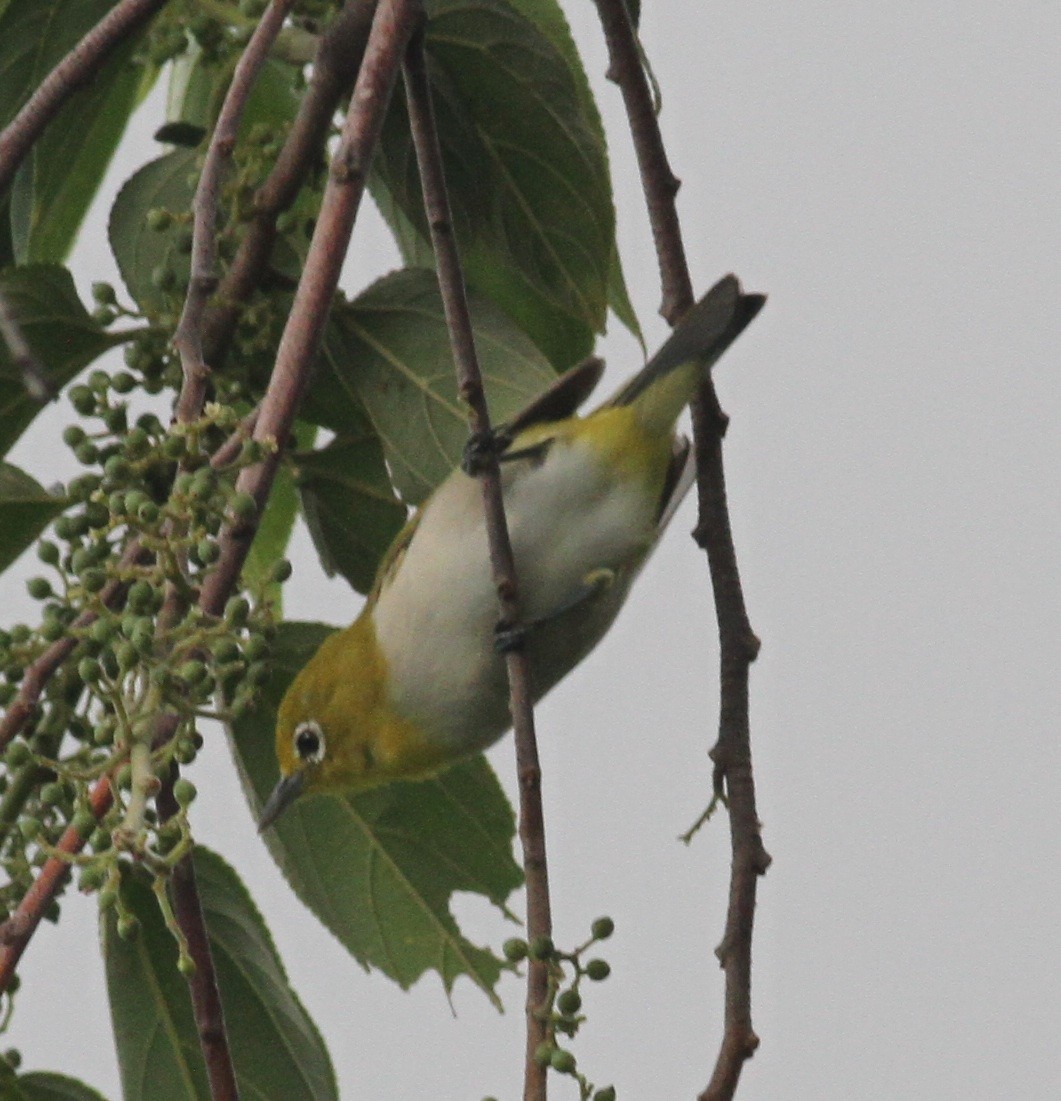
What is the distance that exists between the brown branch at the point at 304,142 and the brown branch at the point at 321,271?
364 millimetres

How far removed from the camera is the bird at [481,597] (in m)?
2.71

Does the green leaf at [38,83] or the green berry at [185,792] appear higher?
the green leaf at [38,83]

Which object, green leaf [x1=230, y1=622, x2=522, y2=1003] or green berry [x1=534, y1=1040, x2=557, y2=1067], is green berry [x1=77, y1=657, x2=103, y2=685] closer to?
green berry [x1=534, y1=1040, x2=557, y2=1067]

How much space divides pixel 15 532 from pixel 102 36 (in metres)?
0.66

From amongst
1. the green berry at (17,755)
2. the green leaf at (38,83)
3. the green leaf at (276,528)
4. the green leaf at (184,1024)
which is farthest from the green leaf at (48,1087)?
the green leaf at (38,83)

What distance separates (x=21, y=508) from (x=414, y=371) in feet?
1.88

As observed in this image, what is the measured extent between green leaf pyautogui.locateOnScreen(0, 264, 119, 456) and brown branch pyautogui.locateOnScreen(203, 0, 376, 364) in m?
0.18

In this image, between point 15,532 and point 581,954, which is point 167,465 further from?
point 581,954

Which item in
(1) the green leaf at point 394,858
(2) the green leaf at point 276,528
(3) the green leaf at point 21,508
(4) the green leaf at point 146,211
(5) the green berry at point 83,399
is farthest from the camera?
(2) the green leaf at point 276,528

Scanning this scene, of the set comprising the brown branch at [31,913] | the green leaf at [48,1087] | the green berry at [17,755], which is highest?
the green berry at [17,755]

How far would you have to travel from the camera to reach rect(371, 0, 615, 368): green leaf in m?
2.65

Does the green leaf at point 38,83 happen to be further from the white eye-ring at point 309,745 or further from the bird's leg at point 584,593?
the bird's leg at point 584,593

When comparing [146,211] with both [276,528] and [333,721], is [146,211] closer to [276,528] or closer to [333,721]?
[276,528]

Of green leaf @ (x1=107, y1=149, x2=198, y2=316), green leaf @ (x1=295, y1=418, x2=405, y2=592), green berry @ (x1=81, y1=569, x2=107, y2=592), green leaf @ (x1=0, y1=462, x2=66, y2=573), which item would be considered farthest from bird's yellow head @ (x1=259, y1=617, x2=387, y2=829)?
green berry @ (x1=81, y1=569, x2=107, y2=592)
